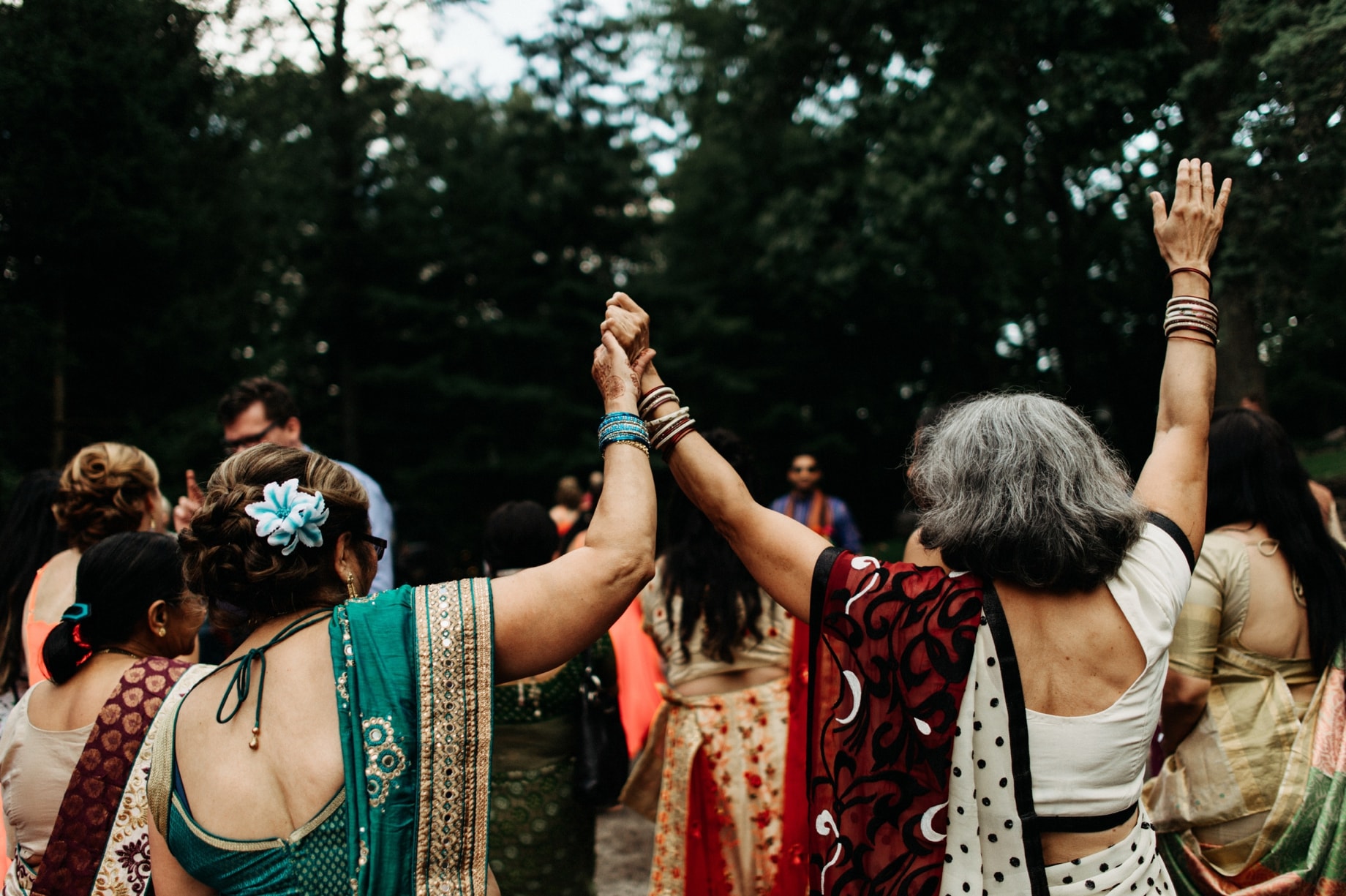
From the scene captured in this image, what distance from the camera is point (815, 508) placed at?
25.9 ft

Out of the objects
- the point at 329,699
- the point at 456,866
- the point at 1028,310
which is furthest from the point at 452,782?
the point at 1028,310

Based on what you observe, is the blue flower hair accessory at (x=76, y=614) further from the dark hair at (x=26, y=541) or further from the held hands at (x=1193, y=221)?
the held hands at (x=1193, y=221)

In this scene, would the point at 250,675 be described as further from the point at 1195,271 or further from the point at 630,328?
the point at 1195,271

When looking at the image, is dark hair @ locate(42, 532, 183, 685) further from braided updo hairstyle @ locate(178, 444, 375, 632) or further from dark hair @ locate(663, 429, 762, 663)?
dark hair @ locate(663, 429, 762, 663)

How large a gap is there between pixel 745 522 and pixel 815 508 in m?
6.13

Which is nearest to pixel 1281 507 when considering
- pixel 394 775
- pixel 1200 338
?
pixel 1200 338

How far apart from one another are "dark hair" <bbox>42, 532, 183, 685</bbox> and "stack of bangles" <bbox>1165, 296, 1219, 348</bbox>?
2587 millimetres

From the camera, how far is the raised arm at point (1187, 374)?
1926 millimetres

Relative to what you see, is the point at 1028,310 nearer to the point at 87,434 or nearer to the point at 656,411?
the point at 87,434

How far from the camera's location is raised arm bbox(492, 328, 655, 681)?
1.59 meters

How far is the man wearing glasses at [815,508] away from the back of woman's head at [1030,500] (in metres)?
5.88

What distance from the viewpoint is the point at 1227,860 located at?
2605mm

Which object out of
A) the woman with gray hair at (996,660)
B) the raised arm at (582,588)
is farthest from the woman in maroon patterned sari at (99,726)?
the woman with gray hair at (996,660)

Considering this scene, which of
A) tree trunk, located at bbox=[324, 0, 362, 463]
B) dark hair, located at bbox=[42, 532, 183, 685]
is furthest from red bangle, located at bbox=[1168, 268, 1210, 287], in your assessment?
tree trunk, located at bbox=[324, 0, 362, 463]
